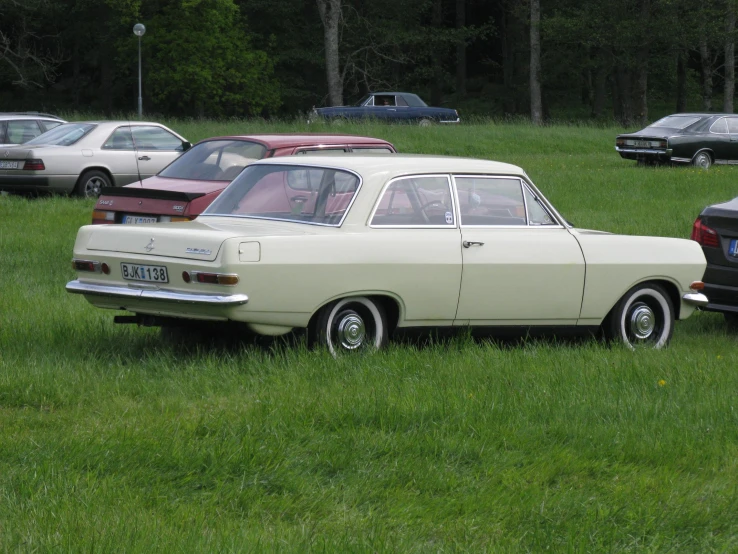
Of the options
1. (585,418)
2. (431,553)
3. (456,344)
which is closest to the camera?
(431,553)

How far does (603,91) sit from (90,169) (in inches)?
1995

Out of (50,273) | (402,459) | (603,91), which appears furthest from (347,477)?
(603,91)

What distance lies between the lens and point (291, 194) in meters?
8.13

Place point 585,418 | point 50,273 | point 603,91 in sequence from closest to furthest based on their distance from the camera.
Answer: point 585,418, point 50,273, point 603,91

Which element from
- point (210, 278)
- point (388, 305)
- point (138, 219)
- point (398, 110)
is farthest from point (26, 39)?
point (210, 278)

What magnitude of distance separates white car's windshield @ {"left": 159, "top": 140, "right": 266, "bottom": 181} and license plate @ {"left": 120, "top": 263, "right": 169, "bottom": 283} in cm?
464

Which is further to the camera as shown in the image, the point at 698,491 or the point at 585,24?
the point at 585,24

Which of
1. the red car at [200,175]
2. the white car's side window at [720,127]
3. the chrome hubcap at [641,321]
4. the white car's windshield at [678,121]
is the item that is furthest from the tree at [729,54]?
the chrome hubcap at [641,321]

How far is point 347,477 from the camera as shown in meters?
5.19

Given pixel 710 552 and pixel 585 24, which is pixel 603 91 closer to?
pixel 585 24

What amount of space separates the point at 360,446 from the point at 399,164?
3.01 metres

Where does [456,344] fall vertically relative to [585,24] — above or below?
below

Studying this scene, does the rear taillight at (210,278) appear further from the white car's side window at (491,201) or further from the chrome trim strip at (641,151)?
the chrome trim strip at (641,151)

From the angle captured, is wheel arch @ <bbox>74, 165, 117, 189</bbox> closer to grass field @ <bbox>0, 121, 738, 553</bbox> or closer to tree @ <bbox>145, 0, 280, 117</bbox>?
grass field @ <bbox>0, 121, 738, 553</bbox>
